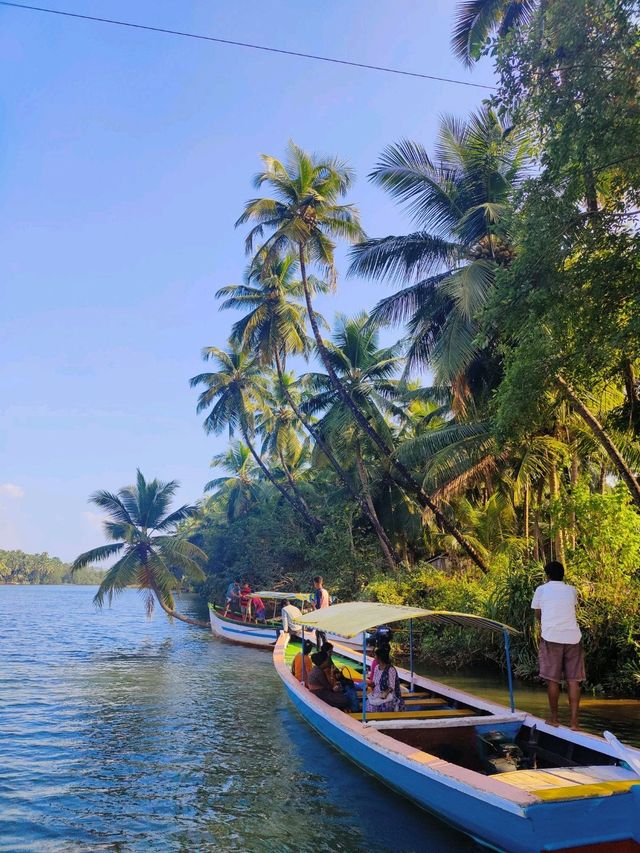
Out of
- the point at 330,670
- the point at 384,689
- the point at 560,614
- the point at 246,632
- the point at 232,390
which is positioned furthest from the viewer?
the point at 232,390

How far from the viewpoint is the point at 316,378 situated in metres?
27.0

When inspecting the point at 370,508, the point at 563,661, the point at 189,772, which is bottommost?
the point at 189,772

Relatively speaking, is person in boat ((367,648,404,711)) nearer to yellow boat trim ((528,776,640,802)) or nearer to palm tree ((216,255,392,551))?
yellow boat trim ((528,776,640,802))

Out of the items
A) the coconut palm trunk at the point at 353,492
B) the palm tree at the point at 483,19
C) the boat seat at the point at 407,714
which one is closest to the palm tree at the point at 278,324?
the coconut palm trunk at the point at 353,492

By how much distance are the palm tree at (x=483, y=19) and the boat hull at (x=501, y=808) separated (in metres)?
13.7

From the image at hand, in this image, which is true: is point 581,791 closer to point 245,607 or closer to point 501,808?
point 501,808

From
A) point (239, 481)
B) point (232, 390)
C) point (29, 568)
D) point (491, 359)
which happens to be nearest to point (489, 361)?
point (491, 359)

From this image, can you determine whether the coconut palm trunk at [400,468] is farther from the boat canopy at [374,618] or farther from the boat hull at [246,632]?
the boat canopy at [374,618]

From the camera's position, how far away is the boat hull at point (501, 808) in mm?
4523

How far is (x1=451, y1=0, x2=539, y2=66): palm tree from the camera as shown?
13.5m

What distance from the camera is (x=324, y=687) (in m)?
9.04

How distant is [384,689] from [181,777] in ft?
9.26

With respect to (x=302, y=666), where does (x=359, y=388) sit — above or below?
above

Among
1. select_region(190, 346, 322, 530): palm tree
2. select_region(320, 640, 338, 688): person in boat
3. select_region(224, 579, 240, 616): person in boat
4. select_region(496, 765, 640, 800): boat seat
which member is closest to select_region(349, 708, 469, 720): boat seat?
select_region(320, 640, 338, 688): person in boat
